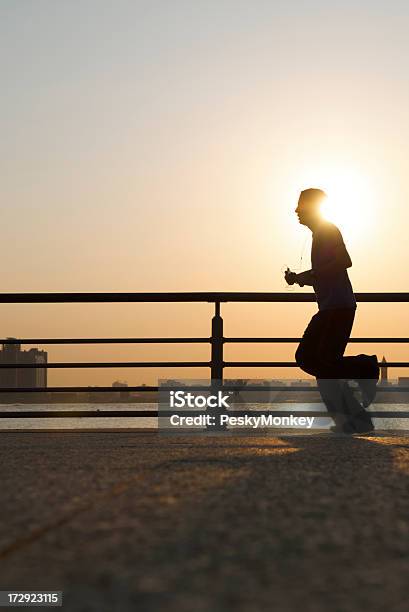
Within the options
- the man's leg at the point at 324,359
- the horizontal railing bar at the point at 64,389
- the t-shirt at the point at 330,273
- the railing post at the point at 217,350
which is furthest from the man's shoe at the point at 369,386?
the horizontal railing bar at the point at 64,389

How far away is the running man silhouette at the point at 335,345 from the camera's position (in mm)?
6066

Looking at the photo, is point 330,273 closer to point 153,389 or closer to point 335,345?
point 335,345

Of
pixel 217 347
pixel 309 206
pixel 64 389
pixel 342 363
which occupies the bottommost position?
pixel 64 389

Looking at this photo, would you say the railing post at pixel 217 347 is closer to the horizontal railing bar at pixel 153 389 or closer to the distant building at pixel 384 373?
the horizontal railing bar at pixel 153 389

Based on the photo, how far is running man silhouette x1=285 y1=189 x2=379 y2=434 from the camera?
19.9 feet

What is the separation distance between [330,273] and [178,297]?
1436 mm

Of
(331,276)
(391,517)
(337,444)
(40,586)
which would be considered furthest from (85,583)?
(331,276)

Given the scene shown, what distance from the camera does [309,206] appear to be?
246 inches

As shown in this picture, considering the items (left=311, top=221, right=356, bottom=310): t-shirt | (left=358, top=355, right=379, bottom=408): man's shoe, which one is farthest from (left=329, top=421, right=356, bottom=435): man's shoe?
(left=311, top=221, right=356, bottom=310): t-shirt

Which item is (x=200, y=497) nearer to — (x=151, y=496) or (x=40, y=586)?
(x=151, y=496)

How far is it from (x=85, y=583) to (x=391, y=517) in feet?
3.57

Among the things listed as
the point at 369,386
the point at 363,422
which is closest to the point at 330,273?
the point at 369,386

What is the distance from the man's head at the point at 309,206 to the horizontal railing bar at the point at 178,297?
1.01 metres

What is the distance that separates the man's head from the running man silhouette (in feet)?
0.22
